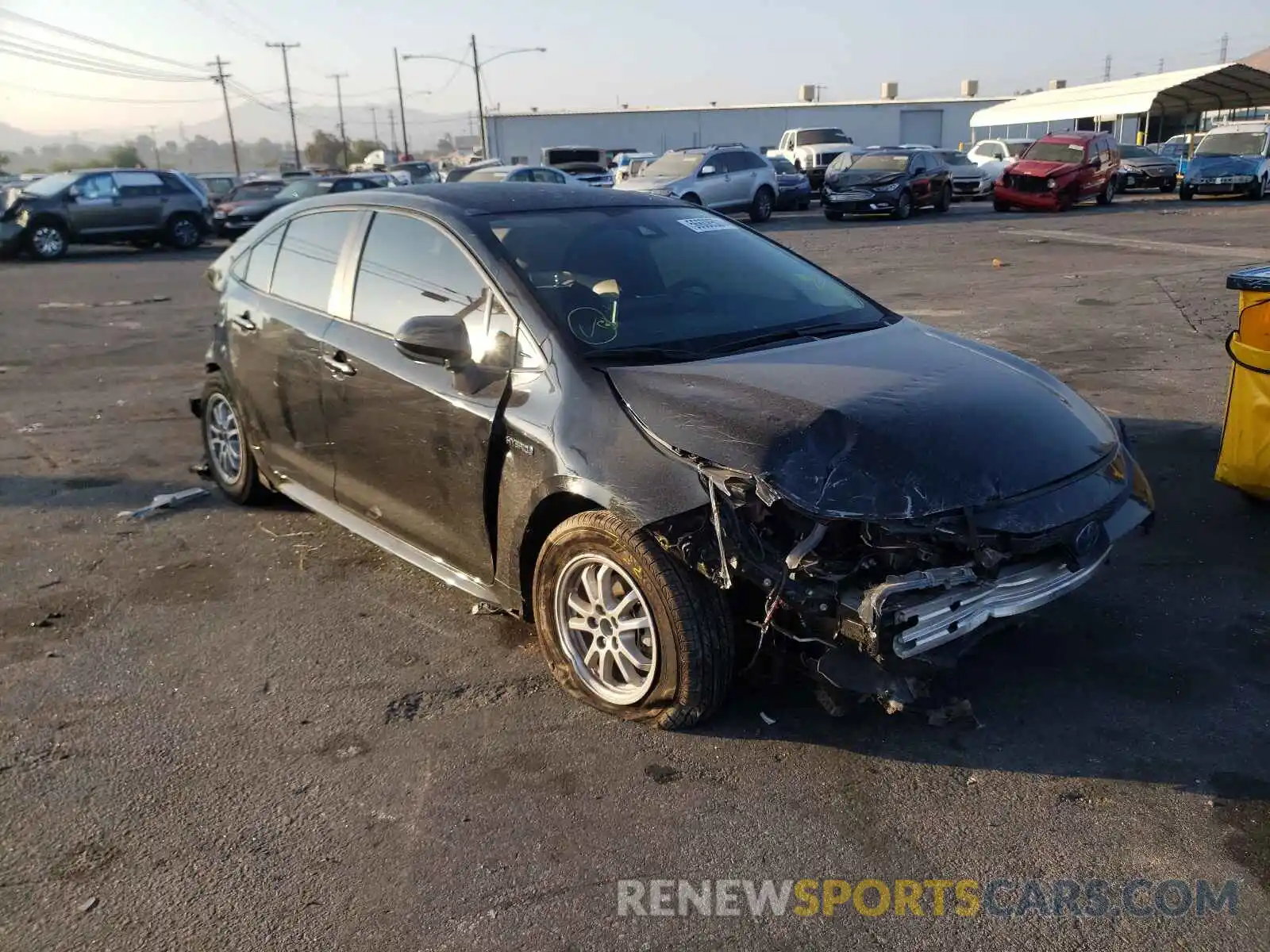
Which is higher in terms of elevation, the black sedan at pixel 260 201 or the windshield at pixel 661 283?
the windshield at pixel 661 283

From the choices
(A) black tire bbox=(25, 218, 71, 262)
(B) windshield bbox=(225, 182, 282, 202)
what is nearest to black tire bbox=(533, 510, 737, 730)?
(A) black tire bbox=(25, 218, 71, 262)

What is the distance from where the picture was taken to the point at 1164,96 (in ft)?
117

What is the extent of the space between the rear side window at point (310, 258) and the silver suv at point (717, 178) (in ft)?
57.6

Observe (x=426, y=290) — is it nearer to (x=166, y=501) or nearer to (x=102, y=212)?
(x=166, y=501)

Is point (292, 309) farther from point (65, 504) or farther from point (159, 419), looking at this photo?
point (159, 419)

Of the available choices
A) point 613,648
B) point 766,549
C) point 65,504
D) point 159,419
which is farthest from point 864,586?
point 159,419

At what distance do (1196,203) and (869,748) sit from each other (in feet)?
95.2

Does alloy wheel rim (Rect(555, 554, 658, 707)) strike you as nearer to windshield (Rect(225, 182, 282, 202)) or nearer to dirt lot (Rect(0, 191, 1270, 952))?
dirt lot (Rect(0, 191, 1270, 952))

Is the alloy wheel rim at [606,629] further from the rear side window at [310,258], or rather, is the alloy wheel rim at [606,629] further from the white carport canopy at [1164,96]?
the white carport canopy at [1164,96]

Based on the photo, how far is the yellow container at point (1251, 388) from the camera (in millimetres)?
4973

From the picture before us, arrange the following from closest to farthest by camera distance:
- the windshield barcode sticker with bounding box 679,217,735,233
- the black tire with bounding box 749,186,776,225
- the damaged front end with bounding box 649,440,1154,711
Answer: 1. the damaged front end with bounding box 649,440,1154,711
2. the windshield barcode sticker with bounding box 679,217,735,233
3. the black tire with bounding box 749,186,776,225

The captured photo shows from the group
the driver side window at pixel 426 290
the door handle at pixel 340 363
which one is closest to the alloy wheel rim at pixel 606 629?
the driver side window at pixel 426 290

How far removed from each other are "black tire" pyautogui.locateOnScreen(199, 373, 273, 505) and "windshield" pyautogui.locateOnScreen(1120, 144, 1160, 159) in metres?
32.6

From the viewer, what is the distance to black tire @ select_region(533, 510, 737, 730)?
3.26 m
